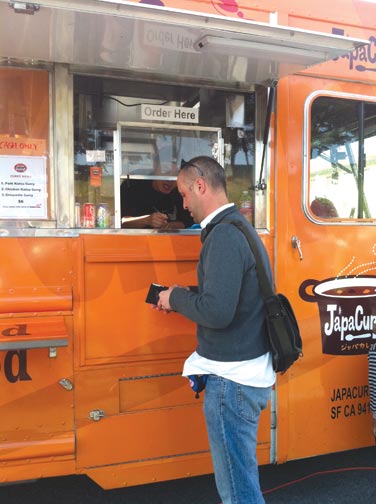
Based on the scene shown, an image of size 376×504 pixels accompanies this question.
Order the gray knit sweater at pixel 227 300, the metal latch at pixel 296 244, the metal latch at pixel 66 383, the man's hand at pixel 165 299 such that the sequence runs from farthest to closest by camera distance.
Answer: the metal latch at pixel 296 244, the metal latch at pixel 66 383, the man's hand at pixel 165 299, the gray knit sweater at pixel 227 300

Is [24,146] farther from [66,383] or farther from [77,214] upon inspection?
[66,383]

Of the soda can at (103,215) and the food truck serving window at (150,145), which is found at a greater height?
the food truck serving window at (150,145)

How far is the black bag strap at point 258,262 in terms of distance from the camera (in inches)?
71.7

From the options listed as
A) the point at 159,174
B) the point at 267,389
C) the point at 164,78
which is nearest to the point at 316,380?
the point at 267,389

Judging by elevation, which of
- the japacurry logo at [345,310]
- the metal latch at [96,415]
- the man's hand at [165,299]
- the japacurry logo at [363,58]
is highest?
the japacurry logo at [363,58]

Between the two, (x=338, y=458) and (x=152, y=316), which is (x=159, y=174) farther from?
(x=338, y=458)

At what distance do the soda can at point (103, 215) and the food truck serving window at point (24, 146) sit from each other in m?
0.24

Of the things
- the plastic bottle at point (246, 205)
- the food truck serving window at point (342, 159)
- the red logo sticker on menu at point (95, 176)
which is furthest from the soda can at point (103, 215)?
the food truck serving window at point (342, 159)

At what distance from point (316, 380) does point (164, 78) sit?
6.04 feet

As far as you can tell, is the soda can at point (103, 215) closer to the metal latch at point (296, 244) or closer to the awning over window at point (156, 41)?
the awning over window at point (156, 41)

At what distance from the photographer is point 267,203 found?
2543 millimetres

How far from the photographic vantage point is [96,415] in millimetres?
2271

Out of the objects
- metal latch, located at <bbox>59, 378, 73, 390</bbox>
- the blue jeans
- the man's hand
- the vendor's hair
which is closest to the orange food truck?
metal latch, located at <bbox>59, 378, 73, 390</bbox>

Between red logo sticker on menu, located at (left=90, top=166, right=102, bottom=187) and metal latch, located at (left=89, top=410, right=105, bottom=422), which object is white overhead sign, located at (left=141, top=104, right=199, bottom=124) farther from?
metal latch, located at (left=89, top=410, right=105, bottom=422)
